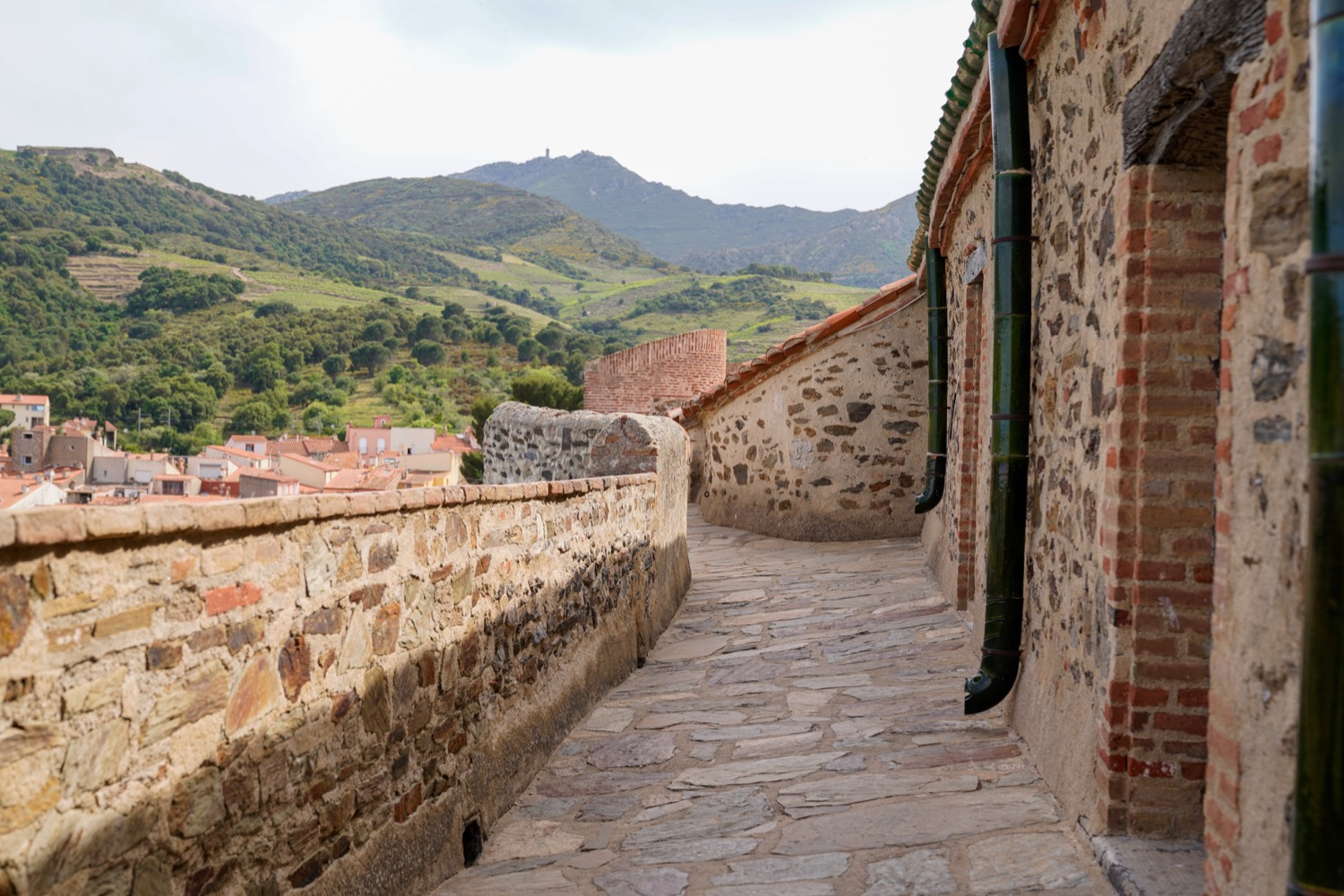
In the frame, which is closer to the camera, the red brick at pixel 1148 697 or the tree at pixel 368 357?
the red brick at pixel 1148 697

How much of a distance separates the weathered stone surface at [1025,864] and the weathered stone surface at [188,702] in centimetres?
226

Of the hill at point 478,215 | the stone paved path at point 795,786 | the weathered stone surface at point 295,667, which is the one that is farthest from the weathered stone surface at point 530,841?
the hill at point 478,215

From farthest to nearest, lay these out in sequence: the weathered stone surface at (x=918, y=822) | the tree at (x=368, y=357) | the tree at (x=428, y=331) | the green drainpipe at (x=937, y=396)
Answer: the tree at (x=428, y=331) < the tree at (x=368, y=357) < the green drainpipe at (x=937, y=396) < the weathered stone surface at (x=918, y=822)

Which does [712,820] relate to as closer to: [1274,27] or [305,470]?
[1274,27]

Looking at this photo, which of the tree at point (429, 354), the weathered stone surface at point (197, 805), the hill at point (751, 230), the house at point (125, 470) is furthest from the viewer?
the hill at point (751, 230)

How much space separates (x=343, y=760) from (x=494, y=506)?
1312 mm

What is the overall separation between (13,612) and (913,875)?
2.64m

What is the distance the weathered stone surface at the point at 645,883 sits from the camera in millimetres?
3295

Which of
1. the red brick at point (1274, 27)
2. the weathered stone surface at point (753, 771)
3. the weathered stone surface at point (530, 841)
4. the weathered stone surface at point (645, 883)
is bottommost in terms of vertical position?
the weathered stone surface at point (530, 841)

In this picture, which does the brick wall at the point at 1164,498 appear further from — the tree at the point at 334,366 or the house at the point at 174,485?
the tree at the point at 334,366

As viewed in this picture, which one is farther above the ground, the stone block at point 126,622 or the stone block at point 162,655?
the stone block at point 126,622

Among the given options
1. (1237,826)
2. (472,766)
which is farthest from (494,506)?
(1237,826)

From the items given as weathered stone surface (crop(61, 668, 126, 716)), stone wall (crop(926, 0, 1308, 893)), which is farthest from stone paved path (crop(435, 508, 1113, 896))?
weathered stone surface (crop(61, 668, 126, 716))

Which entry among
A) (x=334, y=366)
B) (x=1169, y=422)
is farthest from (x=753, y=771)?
(x=334, y=366)
